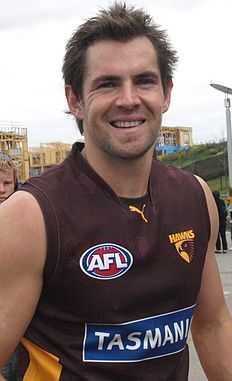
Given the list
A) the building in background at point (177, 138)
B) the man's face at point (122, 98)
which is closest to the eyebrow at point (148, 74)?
the man's face at point (122, 98)

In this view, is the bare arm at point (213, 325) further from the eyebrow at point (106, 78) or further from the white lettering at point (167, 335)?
the eyebrow at point (106, 78)

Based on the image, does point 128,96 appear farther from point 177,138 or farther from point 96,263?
point 177,138

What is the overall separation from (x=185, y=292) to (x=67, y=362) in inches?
15.6

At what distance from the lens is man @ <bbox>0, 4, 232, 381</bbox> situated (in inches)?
65.1

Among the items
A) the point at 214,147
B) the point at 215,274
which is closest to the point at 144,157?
the point at 215,274

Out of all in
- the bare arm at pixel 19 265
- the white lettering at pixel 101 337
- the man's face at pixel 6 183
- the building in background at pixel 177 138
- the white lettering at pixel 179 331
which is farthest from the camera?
the building in background at pixel 177 138

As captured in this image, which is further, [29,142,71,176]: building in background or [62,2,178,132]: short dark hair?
[29,142,71,176]: building in background

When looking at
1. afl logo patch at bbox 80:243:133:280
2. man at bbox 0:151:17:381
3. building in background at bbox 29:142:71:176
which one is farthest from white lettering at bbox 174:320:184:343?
building in background at bbox 29:142:71:176

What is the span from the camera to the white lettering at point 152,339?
1.74 meters

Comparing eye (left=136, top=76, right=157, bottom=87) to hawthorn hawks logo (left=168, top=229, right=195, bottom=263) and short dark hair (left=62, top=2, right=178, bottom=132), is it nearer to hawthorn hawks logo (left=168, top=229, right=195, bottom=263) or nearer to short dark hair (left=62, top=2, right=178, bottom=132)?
short dark hair (left=62, top=2, right=178, bottom=132)

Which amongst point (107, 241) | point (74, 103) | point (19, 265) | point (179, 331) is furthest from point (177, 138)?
point (19, 265)

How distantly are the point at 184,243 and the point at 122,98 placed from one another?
466mm

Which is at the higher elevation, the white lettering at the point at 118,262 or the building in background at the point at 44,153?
the white lettering at the point at 118,262

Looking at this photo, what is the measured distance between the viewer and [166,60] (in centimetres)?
196
